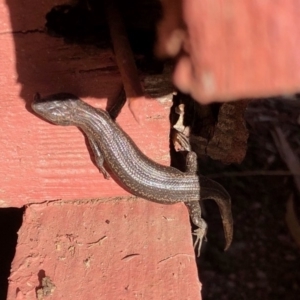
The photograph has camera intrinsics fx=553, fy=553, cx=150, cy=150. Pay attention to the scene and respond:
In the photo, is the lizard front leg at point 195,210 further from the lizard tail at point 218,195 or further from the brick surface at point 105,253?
the brick surface at point 105,253

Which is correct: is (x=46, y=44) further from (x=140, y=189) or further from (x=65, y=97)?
(x=140, y=189)

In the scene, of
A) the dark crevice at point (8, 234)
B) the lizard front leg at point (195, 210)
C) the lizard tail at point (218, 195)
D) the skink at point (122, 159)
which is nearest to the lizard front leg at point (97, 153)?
the skink at point (122, 159)

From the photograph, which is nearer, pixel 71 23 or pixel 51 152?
pixel 71 23

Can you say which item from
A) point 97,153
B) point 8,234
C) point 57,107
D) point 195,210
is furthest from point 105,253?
point 8,234

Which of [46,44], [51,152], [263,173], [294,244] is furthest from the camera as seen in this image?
[263,173]

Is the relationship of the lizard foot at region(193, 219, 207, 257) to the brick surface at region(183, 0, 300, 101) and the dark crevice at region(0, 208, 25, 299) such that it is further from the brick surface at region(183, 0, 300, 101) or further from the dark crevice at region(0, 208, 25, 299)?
the brick surface at region(183, 0, 300, 101)

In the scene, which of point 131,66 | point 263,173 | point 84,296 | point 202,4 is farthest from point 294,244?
point 202,4

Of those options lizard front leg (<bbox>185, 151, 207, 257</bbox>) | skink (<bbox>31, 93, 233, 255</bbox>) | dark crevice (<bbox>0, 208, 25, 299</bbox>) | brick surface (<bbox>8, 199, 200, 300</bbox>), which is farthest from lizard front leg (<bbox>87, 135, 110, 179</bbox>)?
dark crevice (<bbox>0, 208, 25, 299</bbox>)

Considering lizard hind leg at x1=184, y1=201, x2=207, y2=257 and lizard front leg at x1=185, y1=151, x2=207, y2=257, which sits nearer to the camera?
lizard front leg at x1=185, y1=151, x2=207, y2=257
